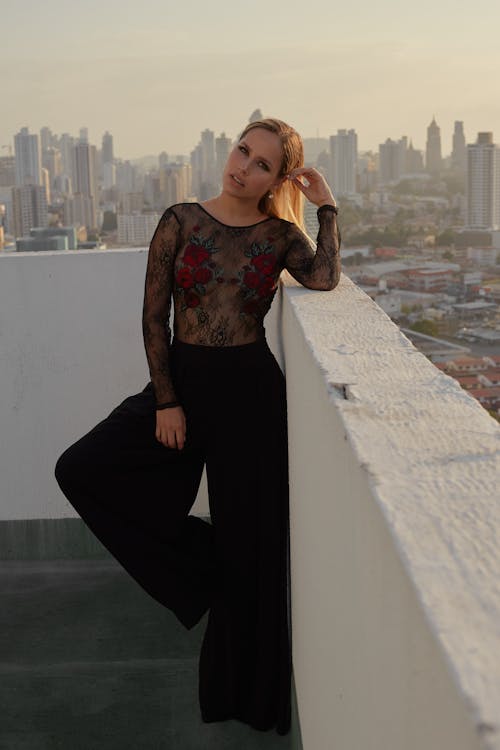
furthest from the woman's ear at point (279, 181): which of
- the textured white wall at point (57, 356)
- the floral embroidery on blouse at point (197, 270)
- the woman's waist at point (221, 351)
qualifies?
the textured white wall at point (57, 356)

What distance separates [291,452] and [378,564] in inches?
44.9

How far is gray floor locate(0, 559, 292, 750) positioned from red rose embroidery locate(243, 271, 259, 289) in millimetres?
875

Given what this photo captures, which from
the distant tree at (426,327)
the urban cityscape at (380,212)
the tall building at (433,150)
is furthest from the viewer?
the tall building at (433,150)

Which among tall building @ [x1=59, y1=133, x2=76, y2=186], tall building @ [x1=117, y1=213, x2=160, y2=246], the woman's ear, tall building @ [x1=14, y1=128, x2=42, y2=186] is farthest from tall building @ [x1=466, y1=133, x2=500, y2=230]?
the woman's ear

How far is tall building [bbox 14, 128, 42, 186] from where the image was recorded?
62.1 metres

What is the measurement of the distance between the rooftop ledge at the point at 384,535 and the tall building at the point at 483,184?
3549 cm

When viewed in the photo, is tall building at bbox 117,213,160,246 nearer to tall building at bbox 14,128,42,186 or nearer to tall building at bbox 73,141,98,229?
tall building at bbox 73,141,98,229

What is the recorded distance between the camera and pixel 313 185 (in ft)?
7.63

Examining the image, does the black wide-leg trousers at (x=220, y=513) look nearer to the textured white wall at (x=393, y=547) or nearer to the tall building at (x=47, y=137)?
the textured white wall at (x=393, y=547)

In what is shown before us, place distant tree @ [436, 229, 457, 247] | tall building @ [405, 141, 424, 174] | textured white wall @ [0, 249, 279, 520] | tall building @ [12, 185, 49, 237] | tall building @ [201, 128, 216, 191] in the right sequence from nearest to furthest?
textured white wall @ [0, 249, 279, 520], distant tree @ [436, 229, 457, 247], tall building @ [12, 185, 49, 237], tall building @ [201, 128, 216, 191], tall building @ [405, 141, 424, 174]

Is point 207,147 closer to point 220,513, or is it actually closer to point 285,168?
point 285,168

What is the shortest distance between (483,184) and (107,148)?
52.1 meters

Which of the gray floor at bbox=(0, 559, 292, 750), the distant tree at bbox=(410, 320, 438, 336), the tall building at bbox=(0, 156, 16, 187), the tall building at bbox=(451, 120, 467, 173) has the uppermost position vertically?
the tall building at bbox=(451, 120, 467, 173)

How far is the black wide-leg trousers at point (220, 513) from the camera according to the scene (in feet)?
6.83
